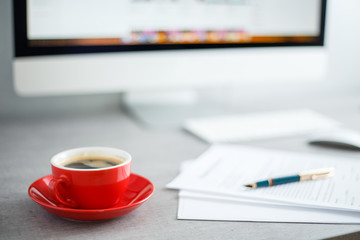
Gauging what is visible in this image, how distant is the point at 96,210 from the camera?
0.47 m

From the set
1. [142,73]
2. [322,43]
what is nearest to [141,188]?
[142,73]

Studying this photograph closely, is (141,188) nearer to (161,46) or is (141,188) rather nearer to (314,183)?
(314,183)

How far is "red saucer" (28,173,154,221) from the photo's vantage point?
0.47 metres

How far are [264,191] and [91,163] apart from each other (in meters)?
0.23

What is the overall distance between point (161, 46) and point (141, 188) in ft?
1.31

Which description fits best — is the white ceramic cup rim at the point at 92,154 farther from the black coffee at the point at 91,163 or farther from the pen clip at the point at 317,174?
the pen clip at the point at 317,174

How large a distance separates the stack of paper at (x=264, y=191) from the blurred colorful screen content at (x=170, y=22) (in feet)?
0.95

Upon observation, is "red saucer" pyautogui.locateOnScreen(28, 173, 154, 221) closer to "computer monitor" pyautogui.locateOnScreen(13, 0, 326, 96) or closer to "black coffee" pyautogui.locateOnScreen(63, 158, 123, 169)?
"black coffee" pyautogui.locateOnScreen(63, 158, 123, 169)

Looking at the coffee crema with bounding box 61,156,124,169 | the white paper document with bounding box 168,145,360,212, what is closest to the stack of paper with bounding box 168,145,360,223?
the white paper document with bounding box 168,145,360,212

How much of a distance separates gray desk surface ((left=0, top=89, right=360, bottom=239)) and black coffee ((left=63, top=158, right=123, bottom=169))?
6cm

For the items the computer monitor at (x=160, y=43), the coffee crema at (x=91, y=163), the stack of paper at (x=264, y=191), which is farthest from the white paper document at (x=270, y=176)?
the computer monitor at (x=160, y=43)

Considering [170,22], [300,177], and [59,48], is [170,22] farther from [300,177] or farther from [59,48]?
[300,177]

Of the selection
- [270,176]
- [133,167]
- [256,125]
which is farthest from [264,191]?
[256,125]

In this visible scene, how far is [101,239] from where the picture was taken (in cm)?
45
